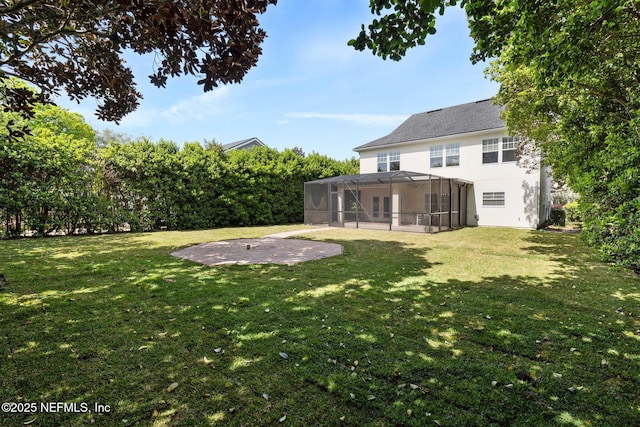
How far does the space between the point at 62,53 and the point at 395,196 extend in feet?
49.3

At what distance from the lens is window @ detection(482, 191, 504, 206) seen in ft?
51.2

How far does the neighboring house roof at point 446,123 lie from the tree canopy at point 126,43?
1586 centimetres

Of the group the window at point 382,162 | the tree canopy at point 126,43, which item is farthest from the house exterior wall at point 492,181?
the tree canopy at point 126,43

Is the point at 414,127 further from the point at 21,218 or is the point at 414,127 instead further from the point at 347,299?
the point at 21,218

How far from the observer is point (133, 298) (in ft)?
14.3

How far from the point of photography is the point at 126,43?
338cm

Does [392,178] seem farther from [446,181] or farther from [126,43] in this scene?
[126,43]

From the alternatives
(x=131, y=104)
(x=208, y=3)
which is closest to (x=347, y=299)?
(x=208, y=3)

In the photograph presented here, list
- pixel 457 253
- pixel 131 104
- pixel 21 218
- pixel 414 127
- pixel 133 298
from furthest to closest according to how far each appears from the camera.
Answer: pixel 414 127, pixel 21 218, pixel 457 253, pixel 131 104, pixel 133 298

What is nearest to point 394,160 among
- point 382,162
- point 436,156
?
point 382,162

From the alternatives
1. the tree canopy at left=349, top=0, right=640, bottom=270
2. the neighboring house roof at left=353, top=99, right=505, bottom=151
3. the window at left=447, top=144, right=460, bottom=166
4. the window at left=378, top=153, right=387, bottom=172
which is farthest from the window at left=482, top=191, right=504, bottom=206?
the tree canopy at left=349, top=0, right=640, bottom=270

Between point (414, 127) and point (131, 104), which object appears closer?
point (131, 104)

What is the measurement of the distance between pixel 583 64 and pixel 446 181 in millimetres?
11970

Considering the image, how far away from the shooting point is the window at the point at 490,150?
15.6 metres
